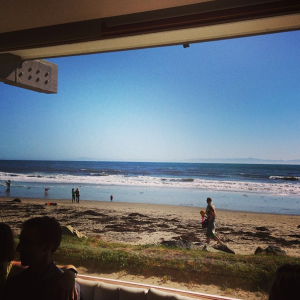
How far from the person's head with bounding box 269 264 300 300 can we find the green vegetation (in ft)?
4.64

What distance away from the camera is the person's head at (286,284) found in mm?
859

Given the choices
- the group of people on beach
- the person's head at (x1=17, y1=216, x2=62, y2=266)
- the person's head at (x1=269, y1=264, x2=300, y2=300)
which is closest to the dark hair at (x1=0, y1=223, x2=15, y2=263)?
the person's head at (x1=17, y1=216, x2=62, y2=266)

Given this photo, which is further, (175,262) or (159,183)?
(159,183)

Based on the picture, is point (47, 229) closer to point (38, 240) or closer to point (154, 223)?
point (38, 240)

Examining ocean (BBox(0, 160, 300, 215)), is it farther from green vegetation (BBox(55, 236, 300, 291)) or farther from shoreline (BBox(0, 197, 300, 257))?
green vegetation (BBox(55, 236, 300, 291))

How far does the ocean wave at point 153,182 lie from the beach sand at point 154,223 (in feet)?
0.77

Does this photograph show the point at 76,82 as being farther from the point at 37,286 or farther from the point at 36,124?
the point at 37,286

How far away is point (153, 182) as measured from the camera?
3.10 metres

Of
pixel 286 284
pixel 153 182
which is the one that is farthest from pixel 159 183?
pixel 286 284

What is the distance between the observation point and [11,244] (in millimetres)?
1510

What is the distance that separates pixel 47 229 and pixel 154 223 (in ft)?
5.40

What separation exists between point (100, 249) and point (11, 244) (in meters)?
1.41

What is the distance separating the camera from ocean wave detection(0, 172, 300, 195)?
2963 millimetres

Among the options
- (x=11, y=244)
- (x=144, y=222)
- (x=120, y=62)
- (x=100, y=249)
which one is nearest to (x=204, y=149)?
(x=144, y=222)
